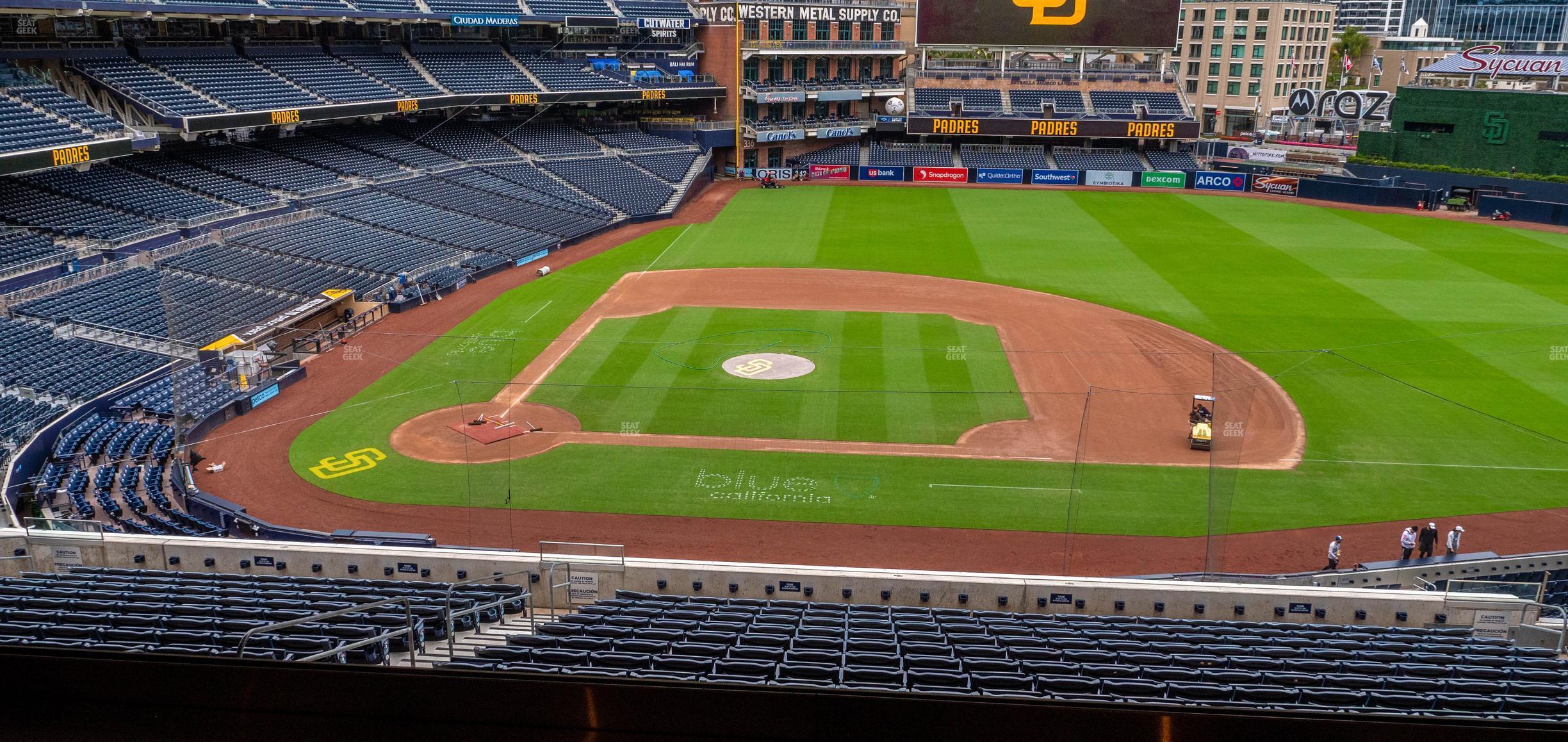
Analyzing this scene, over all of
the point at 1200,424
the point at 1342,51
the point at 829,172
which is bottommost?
the point at 1200,424

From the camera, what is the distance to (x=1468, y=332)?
122 ft

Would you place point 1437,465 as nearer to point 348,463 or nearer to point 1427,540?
point 1427,540

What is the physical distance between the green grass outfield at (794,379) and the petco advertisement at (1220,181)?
42918 mm

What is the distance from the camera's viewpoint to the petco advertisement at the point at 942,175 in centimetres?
7544

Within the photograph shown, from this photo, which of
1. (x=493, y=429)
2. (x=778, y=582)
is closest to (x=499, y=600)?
(x=778, y=582)

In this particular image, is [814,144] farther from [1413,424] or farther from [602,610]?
[602,610]

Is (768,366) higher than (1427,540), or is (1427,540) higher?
(768,366)

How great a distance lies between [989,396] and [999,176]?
161 feet

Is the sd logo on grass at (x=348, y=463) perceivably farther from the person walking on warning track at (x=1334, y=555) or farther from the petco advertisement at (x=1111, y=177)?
the petco advertisement at (x=1111, y=177)

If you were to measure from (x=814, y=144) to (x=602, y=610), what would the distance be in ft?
230

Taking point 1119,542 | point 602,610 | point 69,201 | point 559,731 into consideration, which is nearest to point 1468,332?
point 1119,542

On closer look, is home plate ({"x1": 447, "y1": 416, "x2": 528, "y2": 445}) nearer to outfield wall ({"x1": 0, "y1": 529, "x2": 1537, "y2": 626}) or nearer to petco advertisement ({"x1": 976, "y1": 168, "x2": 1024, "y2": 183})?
outfield wall ({"x1": 0, "y1": 529, "x2": 1537, "y2": 626})

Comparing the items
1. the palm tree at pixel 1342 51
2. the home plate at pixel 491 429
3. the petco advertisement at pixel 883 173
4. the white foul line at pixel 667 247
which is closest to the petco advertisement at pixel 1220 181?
the petco advertisement at pixel 883 173

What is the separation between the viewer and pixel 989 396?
96.5ft
